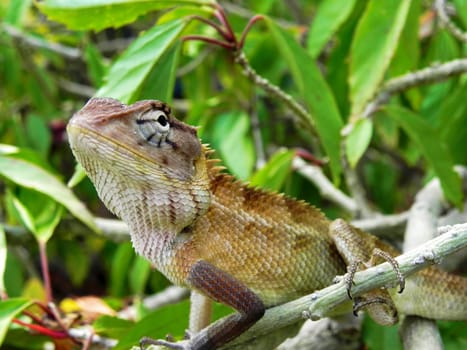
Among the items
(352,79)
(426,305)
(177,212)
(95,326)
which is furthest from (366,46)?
(95,326)

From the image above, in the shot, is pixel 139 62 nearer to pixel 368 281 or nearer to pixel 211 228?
pixel 211 228

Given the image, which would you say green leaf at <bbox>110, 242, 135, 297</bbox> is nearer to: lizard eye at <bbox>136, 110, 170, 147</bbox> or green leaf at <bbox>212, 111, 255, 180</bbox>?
green leaf at <bbox>212, 111, 255, 180</bbox>

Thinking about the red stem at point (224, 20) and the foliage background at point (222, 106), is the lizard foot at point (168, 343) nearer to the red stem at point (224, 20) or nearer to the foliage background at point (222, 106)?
the foliage background at point (222, 106)

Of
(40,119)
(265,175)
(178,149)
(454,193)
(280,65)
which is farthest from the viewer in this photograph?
(40,119)

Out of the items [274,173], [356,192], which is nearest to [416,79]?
[356,192]

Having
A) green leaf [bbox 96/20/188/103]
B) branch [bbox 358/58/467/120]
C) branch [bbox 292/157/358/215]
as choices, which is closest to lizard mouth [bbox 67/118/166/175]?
green leaf [bbox 96/20/188/103]

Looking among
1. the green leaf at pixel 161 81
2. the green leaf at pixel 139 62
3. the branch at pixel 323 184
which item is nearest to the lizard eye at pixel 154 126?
the green leaf at pixel 139 62

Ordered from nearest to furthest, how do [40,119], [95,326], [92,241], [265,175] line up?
[95,326], [265,175], [40,119], [92,241]

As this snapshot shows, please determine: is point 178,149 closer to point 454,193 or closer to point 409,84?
point 454,193
